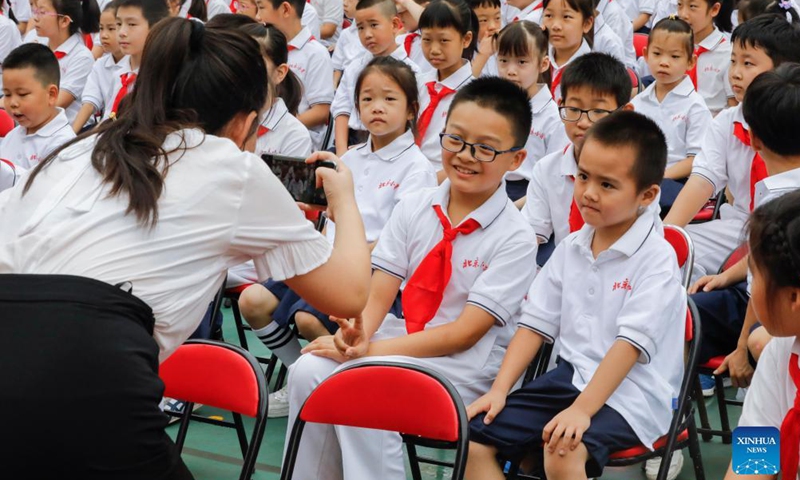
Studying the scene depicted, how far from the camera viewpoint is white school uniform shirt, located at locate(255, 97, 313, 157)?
13.5ft

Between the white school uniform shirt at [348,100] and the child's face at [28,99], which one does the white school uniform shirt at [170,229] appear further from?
the white school uniform shirt at [348,100]

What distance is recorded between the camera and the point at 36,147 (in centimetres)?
452

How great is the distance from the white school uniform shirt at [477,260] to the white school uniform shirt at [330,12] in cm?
471

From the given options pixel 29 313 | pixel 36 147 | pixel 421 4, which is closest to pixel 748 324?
Result: pixel 29 313

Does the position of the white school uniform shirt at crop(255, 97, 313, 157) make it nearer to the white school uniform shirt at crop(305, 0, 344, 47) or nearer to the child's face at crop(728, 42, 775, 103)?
the child's face at crop(728, 42, 775, 103)

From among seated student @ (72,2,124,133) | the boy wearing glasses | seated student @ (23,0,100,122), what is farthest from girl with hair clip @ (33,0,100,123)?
the boy wearing glasses

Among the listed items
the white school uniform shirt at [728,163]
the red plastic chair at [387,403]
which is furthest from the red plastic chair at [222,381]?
the white school uniform shirt at [728,163]

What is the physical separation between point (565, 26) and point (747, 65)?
1.36 m

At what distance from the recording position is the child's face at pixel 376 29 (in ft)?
17.1

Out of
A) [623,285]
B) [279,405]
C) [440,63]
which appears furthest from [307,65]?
[623,285]

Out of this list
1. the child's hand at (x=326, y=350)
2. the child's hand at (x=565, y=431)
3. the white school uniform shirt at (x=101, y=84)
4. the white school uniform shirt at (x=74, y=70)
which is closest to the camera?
the child's hand at (x=565, y=431)

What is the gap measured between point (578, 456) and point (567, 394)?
20 centimetres

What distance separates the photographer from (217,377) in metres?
2.15

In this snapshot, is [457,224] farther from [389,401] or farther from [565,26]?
[565,26]
